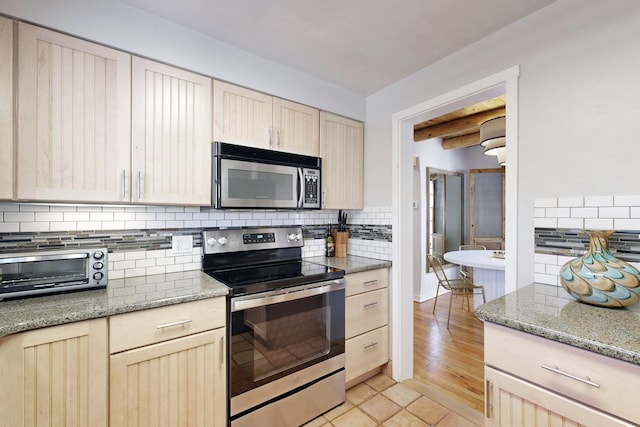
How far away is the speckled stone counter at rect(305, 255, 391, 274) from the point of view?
2105mm

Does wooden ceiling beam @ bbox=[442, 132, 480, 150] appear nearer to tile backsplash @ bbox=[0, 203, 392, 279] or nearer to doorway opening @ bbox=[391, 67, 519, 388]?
doorway opening @ bbox=[391, 67, 519, 388]

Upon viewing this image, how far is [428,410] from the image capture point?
1.92 metres

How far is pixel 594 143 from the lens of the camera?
1.34m

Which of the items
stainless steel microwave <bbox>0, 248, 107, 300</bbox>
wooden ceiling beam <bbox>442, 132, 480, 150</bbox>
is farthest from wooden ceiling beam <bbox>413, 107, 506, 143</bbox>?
stainless steel microwave <bbox>0, 248, 107, 300</bbox>

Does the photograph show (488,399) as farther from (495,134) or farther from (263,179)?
(495,134)

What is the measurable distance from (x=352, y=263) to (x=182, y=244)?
1234mm

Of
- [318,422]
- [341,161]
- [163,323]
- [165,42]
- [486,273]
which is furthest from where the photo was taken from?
[486,273]

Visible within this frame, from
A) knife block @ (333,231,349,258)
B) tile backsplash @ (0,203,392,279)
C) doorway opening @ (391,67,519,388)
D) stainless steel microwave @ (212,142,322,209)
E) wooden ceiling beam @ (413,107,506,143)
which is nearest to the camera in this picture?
tile backsplash @ (0,203,392,279)

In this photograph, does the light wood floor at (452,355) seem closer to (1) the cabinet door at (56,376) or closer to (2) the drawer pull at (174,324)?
(2) the drawer pull at (174,324)

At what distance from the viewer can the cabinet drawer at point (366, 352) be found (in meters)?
2.10

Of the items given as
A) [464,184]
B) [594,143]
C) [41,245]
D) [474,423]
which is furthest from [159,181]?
[464,184]

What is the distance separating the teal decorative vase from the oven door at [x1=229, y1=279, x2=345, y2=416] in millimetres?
1217

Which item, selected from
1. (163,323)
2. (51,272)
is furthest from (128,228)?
(163,323)

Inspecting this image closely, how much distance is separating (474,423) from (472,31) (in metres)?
2.36
